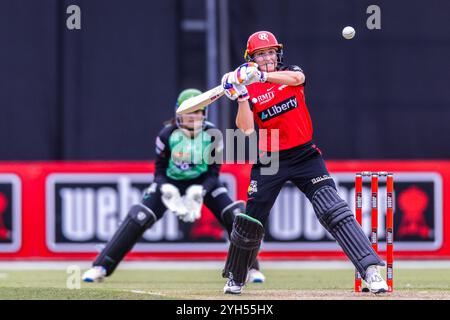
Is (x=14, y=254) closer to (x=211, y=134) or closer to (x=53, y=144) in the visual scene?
(x=53, y=144)

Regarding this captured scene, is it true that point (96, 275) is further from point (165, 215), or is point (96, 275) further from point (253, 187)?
point (165, 215)

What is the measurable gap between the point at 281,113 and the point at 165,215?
17.6 feet

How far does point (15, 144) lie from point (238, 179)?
A: 263 cm

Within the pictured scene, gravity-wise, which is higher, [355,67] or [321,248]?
[355,67]

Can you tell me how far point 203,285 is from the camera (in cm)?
1006

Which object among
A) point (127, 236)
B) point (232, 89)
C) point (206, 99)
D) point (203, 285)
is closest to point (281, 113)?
point (232, 89)

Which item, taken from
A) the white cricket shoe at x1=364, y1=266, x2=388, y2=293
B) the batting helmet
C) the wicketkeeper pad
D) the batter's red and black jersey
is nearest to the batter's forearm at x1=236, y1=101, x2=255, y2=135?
the batter's red and black jersey

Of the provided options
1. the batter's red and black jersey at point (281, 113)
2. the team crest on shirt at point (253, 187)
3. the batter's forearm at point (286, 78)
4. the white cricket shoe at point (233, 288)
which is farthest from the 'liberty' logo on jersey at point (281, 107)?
the white cricket shoe at point (233, 288)

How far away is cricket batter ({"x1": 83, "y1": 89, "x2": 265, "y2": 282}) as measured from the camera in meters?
10.2

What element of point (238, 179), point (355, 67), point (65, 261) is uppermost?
point (355, 67)

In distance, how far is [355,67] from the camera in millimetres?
13727

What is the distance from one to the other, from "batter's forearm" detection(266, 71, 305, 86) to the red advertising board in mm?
5205
